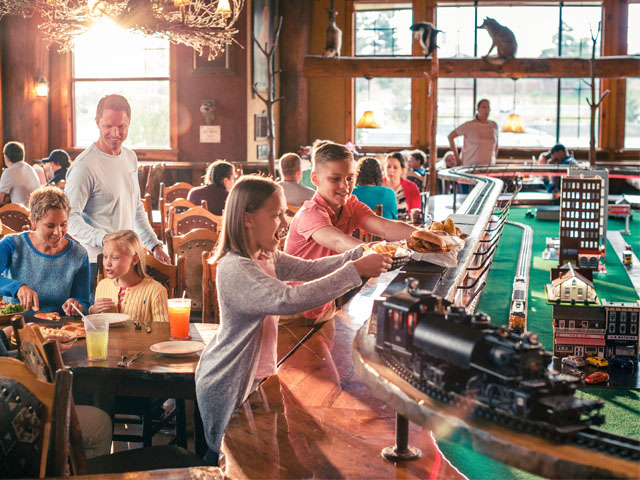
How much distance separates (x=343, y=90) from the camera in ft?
51.6

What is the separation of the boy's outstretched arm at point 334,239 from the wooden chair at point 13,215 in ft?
11.1

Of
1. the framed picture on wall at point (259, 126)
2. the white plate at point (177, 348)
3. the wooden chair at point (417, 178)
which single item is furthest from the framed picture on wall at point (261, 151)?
the white plate at point (177, 348)

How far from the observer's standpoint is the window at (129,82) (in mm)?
13430

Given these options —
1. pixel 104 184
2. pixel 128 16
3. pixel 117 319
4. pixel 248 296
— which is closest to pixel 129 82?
pixel 128 16

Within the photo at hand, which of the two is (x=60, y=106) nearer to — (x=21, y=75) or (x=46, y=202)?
(x=21, y=75)

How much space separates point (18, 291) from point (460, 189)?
1185 cm

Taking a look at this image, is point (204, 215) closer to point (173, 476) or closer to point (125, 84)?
point (173, 476)

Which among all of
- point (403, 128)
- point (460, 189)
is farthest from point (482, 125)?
point (403, 128)

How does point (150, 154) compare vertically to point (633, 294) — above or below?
above

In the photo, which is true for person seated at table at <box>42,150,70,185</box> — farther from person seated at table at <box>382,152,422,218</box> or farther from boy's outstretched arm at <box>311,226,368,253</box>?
boy's outstretched arm at <box>311,226,368,253</box>

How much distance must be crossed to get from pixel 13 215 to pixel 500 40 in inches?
330

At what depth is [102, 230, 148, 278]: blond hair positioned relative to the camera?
352 centimetres

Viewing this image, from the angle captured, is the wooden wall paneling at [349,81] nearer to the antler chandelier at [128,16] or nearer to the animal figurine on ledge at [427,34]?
the animal figurine on ledge at [427,34]

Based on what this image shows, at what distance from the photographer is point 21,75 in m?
12.3
